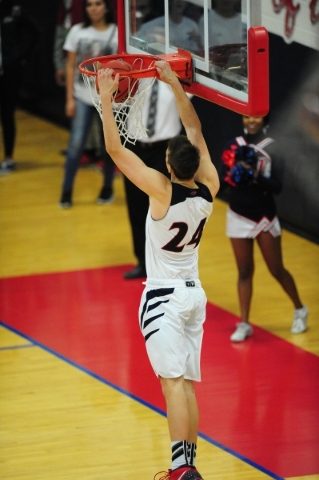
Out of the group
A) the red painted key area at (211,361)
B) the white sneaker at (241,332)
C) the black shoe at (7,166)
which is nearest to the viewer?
the red painted key area at (211,361)

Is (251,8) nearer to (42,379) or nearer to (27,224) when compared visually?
(42,379)

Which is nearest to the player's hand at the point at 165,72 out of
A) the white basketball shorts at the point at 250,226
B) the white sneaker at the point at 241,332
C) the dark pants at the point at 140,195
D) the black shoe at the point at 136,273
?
the white basketball shorts at the point at 250,226

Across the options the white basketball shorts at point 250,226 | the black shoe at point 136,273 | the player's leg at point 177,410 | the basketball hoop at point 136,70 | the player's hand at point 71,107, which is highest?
the basketball hoop at point 136,70

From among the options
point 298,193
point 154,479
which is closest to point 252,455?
point 154,479

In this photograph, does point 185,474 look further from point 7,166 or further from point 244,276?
point 7,166

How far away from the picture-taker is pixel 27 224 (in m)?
10.7

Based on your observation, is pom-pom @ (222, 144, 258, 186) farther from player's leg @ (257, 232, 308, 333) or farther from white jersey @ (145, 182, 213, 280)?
white jersey @ (145, 182, 213, 280)

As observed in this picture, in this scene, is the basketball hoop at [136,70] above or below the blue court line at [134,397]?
above

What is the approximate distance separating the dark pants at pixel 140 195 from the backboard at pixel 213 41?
1.90 metres

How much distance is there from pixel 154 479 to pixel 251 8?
272 cm

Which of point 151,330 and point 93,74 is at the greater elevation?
point 93,74

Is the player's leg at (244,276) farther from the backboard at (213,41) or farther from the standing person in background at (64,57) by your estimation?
the standing person in background at (64,57)

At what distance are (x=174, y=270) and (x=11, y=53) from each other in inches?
288

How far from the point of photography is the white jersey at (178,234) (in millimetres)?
5453
